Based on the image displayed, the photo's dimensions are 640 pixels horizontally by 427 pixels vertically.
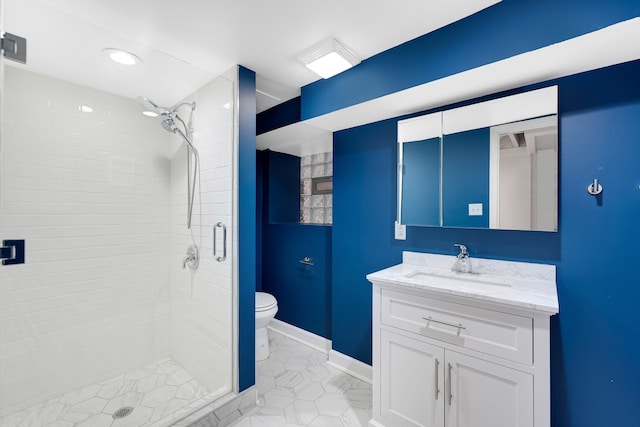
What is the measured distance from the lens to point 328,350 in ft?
A: 8.30

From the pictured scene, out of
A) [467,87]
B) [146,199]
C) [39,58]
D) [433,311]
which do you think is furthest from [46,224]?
[467,87]

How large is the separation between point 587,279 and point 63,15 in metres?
2.85

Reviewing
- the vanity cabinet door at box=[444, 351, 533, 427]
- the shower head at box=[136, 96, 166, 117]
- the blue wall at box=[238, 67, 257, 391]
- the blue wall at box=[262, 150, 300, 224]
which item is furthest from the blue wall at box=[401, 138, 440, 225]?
the shower head at box=[136, 96, 166, 117]

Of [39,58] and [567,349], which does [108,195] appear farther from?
[567,349]

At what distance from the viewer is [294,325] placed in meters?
2.86

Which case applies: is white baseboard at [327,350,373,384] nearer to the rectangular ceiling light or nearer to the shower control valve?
the shower control valve

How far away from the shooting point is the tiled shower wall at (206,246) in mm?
1853

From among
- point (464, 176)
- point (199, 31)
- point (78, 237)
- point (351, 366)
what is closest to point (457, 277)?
point (464, 176)

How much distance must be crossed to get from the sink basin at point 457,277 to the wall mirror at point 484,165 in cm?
29

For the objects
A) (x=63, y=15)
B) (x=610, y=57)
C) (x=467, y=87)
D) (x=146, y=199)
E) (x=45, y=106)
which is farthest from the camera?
(x=146, y=199)

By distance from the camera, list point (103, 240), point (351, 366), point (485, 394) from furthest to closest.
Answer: point (351, 366)
point (103, 240)
point (485, 394)

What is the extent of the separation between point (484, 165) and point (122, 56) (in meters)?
2.28

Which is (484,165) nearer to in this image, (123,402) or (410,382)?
(410,382)

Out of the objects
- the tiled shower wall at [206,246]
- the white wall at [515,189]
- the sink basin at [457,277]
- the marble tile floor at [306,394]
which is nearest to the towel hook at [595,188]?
the white wall at [515,189]
